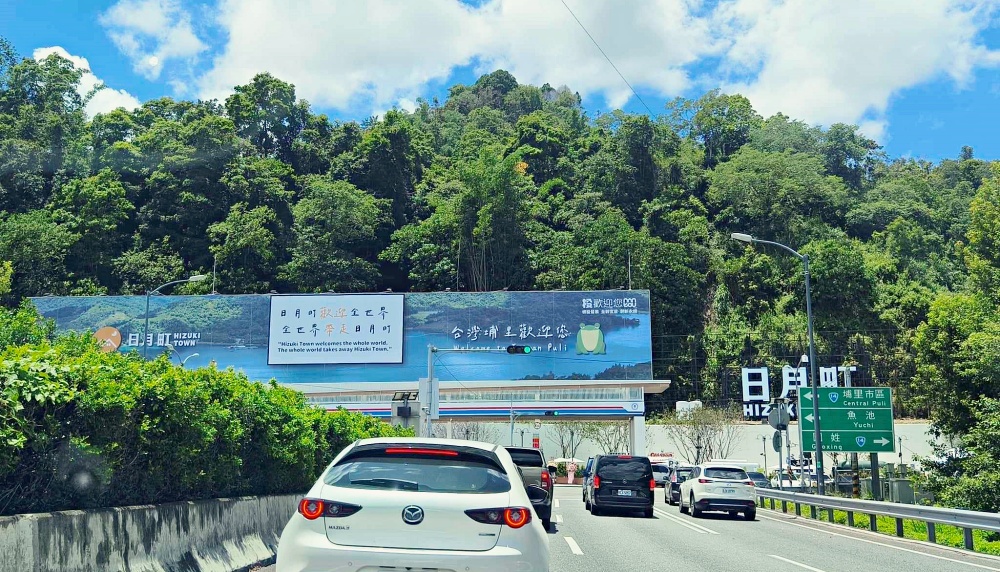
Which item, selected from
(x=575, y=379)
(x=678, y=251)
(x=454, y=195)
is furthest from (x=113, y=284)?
(x=678, y=251)

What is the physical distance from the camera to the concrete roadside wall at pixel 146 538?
7.18 metres

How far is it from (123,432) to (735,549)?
11.3 m

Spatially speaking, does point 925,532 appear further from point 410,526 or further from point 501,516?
point 410,526

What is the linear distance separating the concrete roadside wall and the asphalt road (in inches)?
33.9

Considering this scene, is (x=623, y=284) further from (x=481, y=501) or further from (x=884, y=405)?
(x=481, y=501)

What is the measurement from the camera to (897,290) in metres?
76.4

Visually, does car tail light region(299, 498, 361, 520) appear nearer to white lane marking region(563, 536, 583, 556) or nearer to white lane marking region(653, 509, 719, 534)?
white lane marking region(563, 536, 583, 556)

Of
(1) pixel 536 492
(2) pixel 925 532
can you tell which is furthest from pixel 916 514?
(1) pixel 536 492

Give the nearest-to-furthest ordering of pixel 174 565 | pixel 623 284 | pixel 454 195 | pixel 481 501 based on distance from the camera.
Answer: pixel 481 501 → pixel 174 565 → pixel 623 284 → pixel 454 195

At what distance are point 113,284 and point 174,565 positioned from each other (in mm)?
74564

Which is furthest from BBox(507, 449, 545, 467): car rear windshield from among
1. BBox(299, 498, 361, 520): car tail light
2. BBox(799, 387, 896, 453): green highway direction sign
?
BBox(299, 498, 361, 520): car tail light

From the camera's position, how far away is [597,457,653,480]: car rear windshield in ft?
83.3

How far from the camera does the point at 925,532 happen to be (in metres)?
21.8

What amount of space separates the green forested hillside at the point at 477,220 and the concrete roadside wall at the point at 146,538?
208 ft
